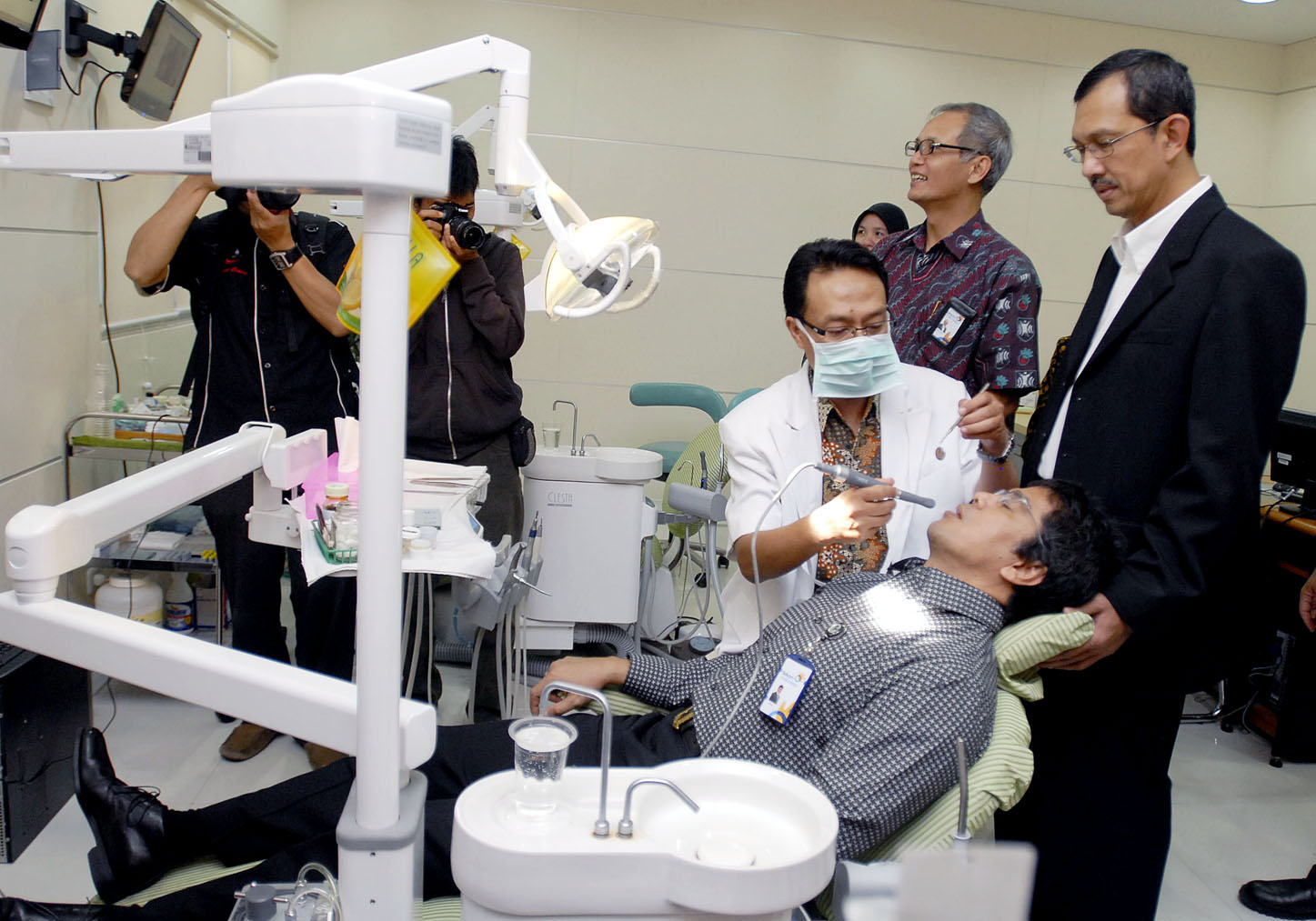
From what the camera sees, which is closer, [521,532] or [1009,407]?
[1009,407]

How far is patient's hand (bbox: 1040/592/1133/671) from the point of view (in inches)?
65.6

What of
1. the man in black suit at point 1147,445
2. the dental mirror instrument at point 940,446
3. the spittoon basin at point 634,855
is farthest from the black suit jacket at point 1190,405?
the spittoon basin at point 634,855

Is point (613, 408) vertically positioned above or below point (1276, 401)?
below

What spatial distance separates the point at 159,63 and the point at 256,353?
94cm

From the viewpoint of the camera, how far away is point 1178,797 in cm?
287

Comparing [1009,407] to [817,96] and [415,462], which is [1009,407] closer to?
[415,462]

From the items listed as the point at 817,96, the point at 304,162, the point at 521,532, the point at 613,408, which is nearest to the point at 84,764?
the point at 304,162

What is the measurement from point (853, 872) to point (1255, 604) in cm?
125

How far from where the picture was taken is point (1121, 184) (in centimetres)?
172

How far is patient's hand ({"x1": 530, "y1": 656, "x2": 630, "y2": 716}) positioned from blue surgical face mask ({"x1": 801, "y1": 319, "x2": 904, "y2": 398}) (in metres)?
0.62

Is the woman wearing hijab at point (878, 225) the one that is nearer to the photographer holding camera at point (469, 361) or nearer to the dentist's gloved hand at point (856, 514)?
the photographer holding camera at point (469, 361)

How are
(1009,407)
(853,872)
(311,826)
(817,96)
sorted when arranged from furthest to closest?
1. (817,96)
2. (1009,407)
3. (311,826)
4. (853,872)

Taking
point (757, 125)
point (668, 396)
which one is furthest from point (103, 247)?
point (757, 125)

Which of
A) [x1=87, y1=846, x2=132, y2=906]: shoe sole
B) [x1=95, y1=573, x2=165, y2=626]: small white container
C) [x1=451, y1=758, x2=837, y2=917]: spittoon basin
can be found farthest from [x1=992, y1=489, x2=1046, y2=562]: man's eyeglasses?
[x1=95, y1=573, x2=165, y2=626]: small white container
